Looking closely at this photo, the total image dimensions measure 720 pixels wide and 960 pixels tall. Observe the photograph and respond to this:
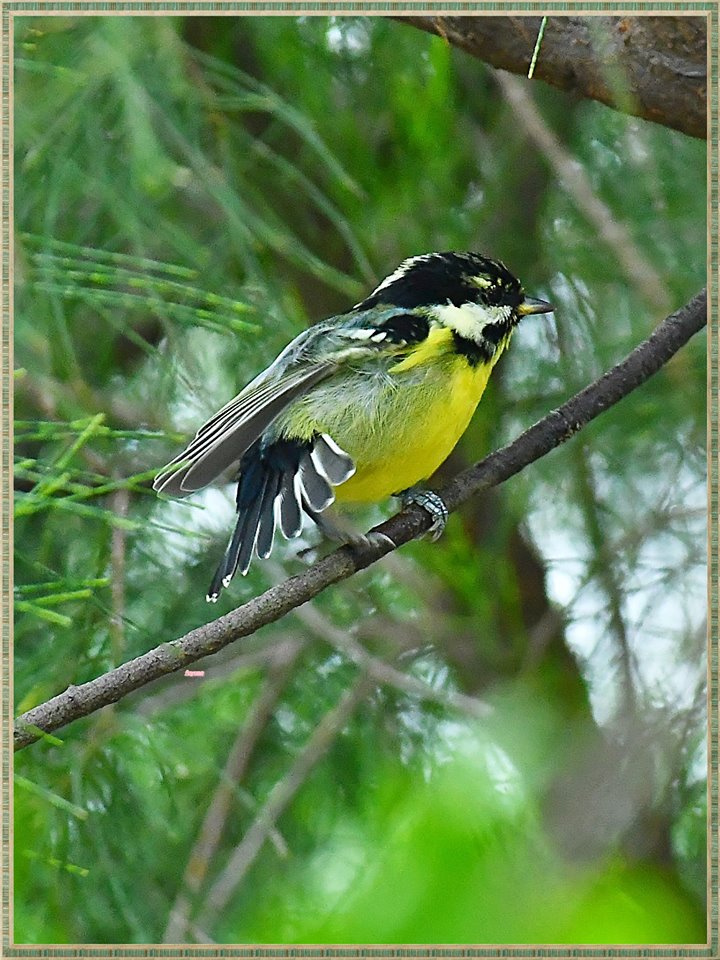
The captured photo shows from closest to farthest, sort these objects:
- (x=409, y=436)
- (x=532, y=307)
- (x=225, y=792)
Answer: (x=409, y=436) → (x=532, y=307) → (x=225, y=792)

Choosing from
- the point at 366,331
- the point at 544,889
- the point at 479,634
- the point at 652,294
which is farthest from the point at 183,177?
the point at 544,889

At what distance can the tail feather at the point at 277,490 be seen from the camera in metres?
0.88

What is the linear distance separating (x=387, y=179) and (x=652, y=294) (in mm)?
357

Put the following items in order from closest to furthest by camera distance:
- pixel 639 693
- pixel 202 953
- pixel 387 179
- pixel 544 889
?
pixel 544 889 < pixel 202 953 < pixel 639 693 < pixel 387 179

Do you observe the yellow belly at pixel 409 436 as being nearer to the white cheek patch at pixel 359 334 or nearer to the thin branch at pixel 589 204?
the white cheek patch at pixel 359 334

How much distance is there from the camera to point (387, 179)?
1.45 metres

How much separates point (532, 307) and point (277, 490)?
315 millimetres

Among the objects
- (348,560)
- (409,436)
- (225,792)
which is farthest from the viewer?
(225,792)

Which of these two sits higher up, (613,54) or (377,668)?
(613,54)

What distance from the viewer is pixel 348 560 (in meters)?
0.85

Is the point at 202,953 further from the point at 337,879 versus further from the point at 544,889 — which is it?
the point at 544,889

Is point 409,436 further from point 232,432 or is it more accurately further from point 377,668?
point 377,668

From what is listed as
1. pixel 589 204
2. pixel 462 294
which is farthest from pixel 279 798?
pixel 589 204

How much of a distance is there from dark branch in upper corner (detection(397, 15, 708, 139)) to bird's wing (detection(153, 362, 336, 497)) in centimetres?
32
